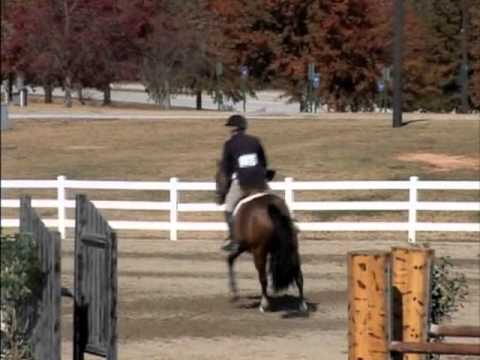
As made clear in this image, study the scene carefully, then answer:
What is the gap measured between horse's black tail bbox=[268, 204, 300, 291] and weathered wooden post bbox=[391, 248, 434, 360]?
5.87 m

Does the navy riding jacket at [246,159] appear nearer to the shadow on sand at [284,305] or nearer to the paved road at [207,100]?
the shadow on sand at [284,305]

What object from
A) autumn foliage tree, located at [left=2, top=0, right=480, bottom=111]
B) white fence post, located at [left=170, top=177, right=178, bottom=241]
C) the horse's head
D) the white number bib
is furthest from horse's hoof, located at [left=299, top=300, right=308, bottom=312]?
autumn foliage tree, located at [left=2, top=0, right=480, bottom=111]

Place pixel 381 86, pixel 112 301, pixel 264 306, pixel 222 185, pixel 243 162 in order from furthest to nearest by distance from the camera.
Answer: pixel 381 86 → pixel 264 306 → pixel 222 185 → pixel 243 162 → pixel 112 301

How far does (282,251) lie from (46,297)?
24.9 feet

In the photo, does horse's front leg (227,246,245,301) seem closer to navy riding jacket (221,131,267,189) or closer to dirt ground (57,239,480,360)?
dirt ground (57,239,480,360)

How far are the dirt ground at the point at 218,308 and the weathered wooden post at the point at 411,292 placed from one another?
14.2 ft

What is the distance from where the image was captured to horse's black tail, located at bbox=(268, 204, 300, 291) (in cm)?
1416

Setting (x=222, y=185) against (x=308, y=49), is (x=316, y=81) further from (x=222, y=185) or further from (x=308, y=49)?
(x=222, y=185)

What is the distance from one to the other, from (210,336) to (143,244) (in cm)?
910

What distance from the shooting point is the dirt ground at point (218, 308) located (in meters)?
13.1

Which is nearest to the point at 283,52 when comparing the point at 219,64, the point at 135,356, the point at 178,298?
the point at 219,64

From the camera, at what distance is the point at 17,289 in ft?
20.7

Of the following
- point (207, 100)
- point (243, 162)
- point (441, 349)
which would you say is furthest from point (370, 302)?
point (207, 100)

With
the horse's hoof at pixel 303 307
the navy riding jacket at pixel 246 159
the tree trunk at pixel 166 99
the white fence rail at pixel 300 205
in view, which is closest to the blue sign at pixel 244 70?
A: the tree trunk at pixel 166 99
